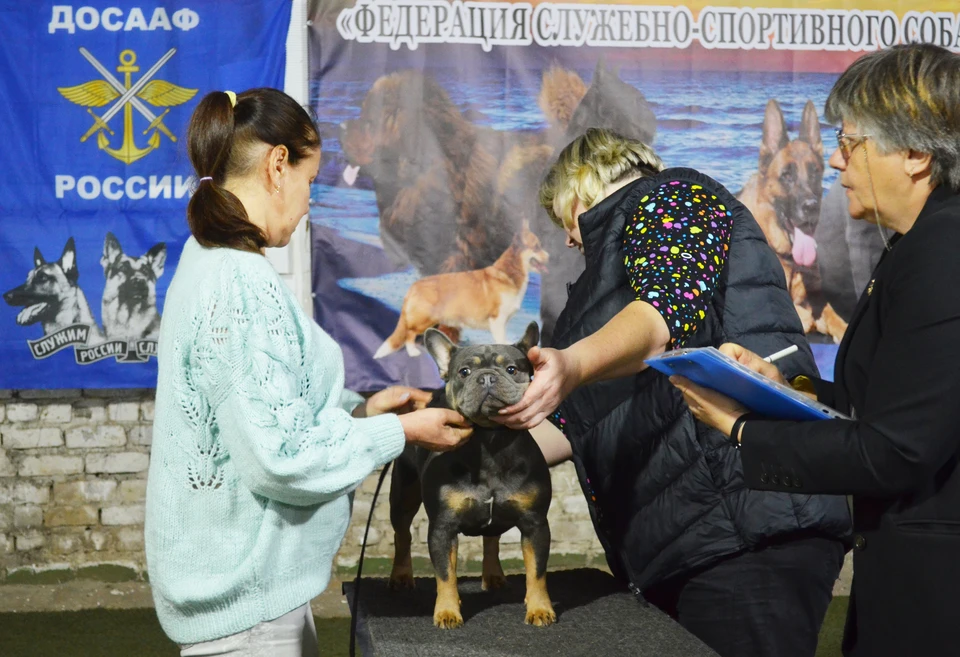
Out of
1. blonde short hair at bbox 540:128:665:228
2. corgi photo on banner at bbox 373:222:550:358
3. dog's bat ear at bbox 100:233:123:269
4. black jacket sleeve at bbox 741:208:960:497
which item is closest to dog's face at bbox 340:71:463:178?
corgi photo on banner at bbox 373:222:550:358

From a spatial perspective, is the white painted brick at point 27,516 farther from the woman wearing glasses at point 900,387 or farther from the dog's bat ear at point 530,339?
the woman wearing glasses at point 900,387

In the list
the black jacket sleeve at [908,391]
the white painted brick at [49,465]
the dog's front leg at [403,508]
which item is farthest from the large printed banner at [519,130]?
the black jacket sleeve at [908,391]

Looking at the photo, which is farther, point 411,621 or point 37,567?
point 37,567

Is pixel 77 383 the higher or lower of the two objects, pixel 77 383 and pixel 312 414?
the lower

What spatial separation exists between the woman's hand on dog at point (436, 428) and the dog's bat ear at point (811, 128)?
3.93m

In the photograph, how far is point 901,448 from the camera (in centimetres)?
142

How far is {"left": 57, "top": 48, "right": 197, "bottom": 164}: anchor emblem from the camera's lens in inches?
199

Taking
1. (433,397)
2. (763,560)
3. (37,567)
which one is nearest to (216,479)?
(433,397)

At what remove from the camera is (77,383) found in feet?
17.3

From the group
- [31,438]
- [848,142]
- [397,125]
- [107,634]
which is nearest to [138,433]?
[31,438]

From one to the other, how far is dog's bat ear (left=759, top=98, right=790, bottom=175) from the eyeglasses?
12.7 ft

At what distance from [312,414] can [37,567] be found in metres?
4.44

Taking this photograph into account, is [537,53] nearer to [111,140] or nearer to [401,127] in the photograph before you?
[401,127]

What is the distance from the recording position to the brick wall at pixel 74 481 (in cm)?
540
